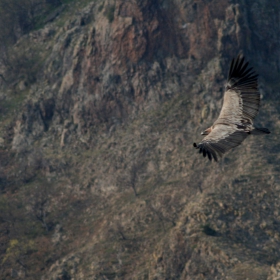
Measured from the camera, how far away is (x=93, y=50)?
9325 cm

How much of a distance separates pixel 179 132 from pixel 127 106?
9.63m

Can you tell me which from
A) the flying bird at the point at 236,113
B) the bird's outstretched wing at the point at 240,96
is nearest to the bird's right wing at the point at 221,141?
the flying bird at the point at 236,113

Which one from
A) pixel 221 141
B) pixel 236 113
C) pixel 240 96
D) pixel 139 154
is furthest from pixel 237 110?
pixel 139 154

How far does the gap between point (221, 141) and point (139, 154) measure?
181 feet

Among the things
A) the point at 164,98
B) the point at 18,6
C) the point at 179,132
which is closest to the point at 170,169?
the point at 179,132

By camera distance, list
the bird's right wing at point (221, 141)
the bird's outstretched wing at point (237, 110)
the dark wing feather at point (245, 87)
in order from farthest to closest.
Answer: the dark wing feather at point (245, 87)
the bird's outstretched wing at point (237, 110)
the bird's right wing at point (221, 141)

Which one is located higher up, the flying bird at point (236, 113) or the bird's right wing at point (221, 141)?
the flying bird at point (236, 113)

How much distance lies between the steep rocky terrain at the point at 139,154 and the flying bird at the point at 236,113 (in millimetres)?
35953

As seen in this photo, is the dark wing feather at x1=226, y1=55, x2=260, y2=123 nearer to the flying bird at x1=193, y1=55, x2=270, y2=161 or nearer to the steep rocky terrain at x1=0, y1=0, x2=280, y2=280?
the flying bird at x1=193, y1=55, x2=270, y2=161

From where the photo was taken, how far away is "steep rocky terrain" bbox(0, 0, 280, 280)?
70375mm

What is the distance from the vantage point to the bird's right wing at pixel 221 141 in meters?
28.0

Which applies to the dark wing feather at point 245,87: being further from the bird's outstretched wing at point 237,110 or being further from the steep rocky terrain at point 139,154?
the steep rocky terrain at point 139,154

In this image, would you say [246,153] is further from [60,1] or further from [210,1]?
[60,1]

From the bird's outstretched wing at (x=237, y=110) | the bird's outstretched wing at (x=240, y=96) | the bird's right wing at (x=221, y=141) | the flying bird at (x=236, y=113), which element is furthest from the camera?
the bird's outstretched wing at (x=240, y=96)
